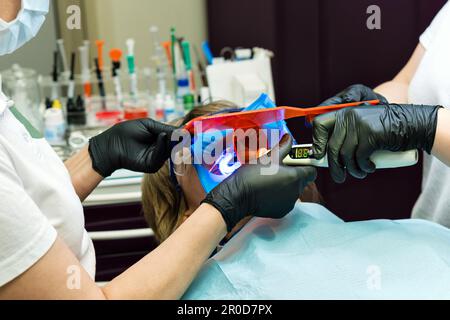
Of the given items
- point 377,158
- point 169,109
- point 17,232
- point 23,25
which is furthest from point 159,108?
point 17,232

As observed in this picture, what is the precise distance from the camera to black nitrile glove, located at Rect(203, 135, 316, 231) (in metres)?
1.13

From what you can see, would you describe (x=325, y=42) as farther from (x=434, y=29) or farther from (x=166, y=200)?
(x=166, y=200)

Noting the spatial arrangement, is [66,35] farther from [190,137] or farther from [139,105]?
[190,137]

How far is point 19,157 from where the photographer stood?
1042 mm

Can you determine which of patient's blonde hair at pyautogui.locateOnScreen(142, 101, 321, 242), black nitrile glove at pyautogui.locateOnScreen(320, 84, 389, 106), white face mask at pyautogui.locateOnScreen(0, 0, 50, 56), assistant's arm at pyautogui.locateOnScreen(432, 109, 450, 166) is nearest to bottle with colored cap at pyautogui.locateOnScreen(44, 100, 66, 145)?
patient's blonde hair at pyautogui.locateOnScreen(142, 101, 321, 242)

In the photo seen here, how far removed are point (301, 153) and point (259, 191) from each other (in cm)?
13

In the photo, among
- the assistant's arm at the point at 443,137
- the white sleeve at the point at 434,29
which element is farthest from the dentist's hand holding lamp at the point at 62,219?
the white sleeve at the point at 434,29

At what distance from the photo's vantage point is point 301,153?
1.24m

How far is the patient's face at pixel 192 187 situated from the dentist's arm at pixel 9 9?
1.71 feet

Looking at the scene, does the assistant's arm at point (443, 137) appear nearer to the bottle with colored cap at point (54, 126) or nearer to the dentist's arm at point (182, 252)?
the dentist's arm at point (182, 252)

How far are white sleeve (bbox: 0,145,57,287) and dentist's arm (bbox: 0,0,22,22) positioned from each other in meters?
0.34

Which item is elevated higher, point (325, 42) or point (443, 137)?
point (325, 42)

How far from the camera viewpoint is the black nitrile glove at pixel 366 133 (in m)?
1.17

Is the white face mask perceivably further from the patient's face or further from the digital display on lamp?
the digital display on lamp
